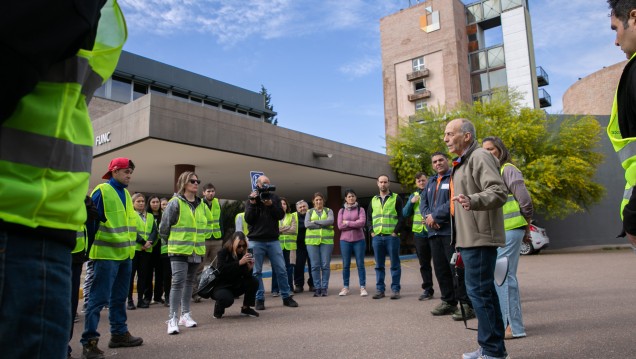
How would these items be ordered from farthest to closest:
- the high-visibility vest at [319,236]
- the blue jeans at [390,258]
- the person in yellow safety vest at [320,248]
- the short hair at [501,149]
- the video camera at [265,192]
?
the high-visibility vest at [319,236], the person in yellow safety vest at [320,248], the blue jeans at [390,258], the video camera at [265,192], the short hair at [501,149]

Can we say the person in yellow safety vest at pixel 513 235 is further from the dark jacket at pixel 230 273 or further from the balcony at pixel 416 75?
the balcony at pixel 416 75

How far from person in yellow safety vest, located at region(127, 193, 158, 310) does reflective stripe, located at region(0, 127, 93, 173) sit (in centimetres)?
689

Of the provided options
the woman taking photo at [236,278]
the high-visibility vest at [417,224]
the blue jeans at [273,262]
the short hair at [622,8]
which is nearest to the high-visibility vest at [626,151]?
the short hair at [622,8]

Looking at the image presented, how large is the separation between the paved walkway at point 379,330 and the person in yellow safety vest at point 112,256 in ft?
1.06

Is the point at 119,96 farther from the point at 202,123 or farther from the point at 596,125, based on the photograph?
the point at 596,125

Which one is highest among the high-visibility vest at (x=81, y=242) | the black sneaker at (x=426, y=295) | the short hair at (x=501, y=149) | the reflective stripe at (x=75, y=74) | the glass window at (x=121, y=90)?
the glass window at (x=121, y=90)

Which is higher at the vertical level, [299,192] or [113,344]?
[299,192]

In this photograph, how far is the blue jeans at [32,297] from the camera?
117 cm

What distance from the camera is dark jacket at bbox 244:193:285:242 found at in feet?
23.9

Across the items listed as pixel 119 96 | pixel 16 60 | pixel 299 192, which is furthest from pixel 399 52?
pixel 16 60

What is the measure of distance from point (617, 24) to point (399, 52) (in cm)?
4425

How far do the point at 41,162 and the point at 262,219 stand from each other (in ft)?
20.0

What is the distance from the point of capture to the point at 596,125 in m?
21.1

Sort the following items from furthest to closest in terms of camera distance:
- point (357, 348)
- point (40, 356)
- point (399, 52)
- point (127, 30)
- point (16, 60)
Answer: point (399, 52) → point (357, 348) → point (127, 30) → point (40, 356) → point (16, 60)
